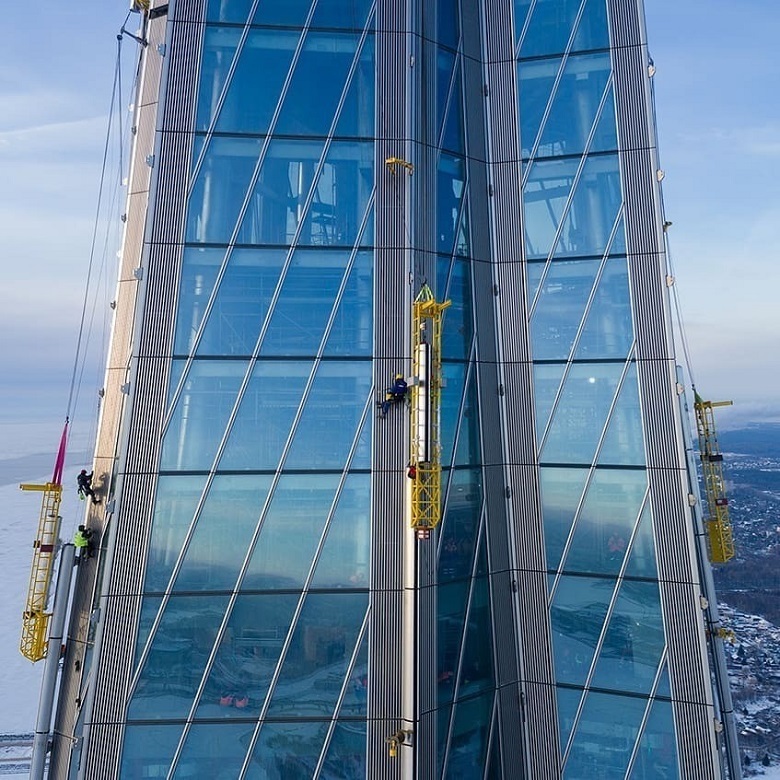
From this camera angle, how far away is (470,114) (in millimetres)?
19953

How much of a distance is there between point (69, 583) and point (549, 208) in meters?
18.8

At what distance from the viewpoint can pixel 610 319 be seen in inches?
728

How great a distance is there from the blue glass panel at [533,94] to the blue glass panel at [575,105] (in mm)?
280

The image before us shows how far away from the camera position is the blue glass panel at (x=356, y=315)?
56.6 ft

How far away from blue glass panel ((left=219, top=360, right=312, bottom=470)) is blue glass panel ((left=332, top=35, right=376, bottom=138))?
24.9ft

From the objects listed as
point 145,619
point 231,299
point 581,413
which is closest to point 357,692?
point 145,619

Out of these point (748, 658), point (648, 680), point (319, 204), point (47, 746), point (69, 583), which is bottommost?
point (748, 658)

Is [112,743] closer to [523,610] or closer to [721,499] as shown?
[523,610]

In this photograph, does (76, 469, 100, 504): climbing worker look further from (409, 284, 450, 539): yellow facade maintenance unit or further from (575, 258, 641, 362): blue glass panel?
(575, 258, 641, 362): blue glass panel

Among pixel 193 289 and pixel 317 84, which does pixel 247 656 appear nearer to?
pixel 193 289

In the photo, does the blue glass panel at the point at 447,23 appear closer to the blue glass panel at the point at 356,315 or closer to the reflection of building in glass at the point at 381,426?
the reflection of building in glass at the point at 381,426

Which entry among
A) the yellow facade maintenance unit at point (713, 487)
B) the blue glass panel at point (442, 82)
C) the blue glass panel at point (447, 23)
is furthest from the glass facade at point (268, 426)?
the yellow facade maintenance unit at point (713, 487)

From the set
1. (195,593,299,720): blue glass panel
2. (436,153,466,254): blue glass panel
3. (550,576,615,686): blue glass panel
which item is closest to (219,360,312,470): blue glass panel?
(195,593,299,720): blue glass panel

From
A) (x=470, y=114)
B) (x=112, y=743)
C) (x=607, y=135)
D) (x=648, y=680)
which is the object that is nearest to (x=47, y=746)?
(x=112, y=743)
